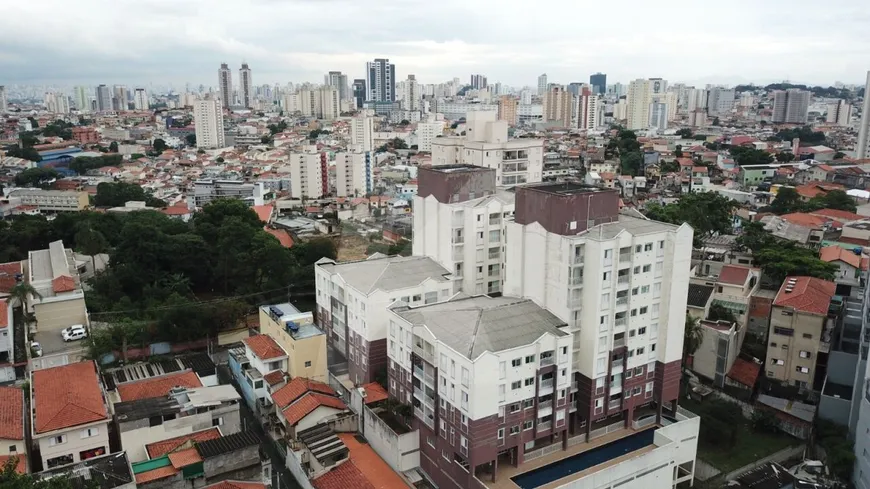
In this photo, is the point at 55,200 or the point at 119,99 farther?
the point at 119,99

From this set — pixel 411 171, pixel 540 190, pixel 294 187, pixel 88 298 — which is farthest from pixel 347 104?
pixel 540 190

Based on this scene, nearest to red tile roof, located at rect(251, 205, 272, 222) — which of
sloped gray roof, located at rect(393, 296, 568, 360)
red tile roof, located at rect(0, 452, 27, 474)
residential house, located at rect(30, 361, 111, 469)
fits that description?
residential house, located at rect(30, 361, 111, 469)

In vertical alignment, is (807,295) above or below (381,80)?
below

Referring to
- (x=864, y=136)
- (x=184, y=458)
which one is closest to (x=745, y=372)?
(x=184, y=458)

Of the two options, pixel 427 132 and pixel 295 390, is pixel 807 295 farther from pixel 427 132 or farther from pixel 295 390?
pixel 427 132

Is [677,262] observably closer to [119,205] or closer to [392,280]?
[392,280]
